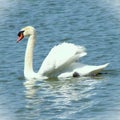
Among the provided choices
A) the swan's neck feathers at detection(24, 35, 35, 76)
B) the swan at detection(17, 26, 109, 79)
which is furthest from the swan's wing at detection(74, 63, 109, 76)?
the swan's neck feathers at detection(24, 35, 35, 76)

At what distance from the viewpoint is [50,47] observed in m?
15.0

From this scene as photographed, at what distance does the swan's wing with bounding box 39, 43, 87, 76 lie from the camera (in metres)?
13.1

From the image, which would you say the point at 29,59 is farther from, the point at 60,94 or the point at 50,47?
the point at 60,94

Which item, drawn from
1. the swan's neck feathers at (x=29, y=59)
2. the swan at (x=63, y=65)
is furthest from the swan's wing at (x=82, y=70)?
the swan's neck feathers at (x=29, y=59)

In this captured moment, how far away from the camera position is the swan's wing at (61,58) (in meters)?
13.1

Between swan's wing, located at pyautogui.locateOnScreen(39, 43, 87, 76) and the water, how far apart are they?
0.16 m

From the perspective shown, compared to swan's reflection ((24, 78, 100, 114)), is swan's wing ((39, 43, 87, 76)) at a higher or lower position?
higher

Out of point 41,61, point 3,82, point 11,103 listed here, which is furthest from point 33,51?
point 11,103

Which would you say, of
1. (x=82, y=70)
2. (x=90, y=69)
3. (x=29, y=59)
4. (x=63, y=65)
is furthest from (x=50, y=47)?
(x=90, y=69)

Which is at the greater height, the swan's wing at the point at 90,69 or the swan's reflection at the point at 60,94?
the swan's wing at the point at 90,69

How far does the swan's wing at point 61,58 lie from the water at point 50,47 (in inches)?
6.5

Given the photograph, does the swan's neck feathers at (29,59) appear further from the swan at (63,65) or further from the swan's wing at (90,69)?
Result: the swan's wing at (90,69)

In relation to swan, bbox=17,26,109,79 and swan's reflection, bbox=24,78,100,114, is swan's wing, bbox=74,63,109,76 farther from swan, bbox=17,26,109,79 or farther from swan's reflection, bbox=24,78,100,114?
swan's reflection, bbox=24,78,100,114

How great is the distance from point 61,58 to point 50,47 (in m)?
1.87
